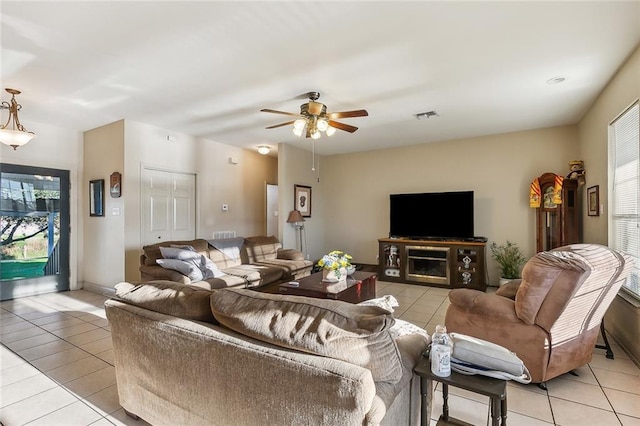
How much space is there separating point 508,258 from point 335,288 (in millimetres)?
3366

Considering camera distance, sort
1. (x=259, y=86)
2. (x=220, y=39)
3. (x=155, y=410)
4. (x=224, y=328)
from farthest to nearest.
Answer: (x=259, y=86)
(x=220, y=39)
(x=155, y=410)
(x=224, y=328)

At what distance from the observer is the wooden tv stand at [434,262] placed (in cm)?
507

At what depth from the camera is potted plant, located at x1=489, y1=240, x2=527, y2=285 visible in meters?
4.94

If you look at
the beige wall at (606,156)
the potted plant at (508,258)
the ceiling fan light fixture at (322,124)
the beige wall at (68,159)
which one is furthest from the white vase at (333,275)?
the beige wall at (68,159)

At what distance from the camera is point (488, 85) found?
3320 mm

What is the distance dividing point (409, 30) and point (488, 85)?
1484mm

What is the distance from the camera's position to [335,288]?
10.8ft

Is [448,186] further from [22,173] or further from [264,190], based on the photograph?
[22,173]

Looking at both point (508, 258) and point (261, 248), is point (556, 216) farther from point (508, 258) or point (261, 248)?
point (261, 248)

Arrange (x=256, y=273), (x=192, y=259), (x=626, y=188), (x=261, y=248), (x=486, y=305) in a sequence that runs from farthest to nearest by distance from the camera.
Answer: (x=261, y=248), (x=256, y=273), (x=192, y=259), (x=626, y=188), (x=486, y=305)

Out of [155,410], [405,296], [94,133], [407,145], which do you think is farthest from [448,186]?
[94,133]

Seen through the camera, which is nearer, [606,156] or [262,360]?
[262,360]

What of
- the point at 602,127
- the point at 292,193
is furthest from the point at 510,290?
the point at 292,193

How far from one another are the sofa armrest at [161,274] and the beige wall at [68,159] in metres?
2.14
